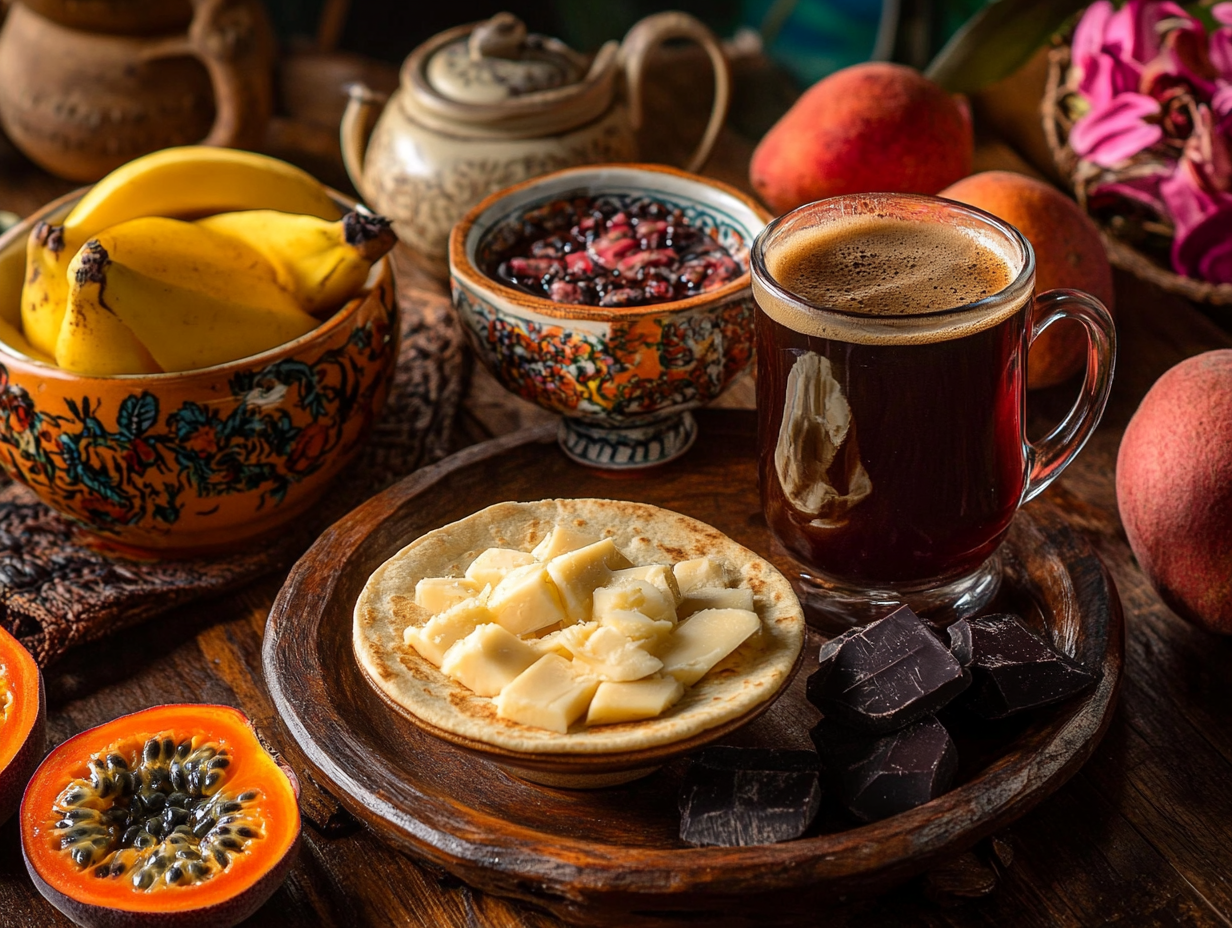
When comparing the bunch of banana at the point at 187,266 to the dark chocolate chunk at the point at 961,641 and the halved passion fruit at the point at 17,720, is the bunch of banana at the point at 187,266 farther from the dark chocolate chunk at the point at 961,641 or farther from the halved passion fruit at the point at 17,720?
the dark chocolate chunk at the point at 961,641

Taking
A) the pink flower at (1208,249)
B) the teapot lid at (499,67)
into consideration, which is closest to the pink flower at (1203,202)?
the pink flower at (1208,249)

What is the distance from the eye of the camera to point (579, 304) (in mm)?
1421

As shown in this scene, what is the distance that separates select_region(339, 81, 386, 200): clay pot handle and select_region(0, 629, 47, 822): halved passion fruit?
101 centimetres

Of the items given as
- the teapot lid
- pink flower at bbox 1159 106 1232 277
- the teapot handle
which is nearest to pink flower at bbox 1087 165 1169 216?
pink flower at bbox 1159 106 1232 277

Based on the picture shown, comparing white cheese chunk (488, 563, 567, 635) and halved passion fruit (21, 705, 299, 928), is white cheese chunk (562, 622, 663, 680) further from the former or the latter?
halved passion fruit (21, 705, 299, 928)

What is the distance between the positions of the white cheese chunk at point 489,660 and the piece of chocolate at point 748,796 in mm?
170

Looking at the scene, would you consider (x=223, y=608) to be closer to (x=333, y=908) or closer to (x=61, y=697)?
(x=61, y=697)

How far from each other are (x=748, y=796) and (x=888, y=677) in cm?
16

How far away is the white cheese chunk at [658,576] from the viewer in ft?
3.67

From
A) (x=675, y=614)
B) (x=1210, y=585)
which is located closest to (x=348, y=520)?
(x=675, y=614)

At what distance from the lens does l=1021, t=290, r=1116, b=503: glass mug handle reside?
1225 millimetres

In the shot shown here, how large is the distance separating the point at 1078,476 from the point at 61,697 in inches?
47.4

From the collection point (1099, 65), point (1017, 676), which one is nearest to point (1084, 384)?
point (1017, 676)

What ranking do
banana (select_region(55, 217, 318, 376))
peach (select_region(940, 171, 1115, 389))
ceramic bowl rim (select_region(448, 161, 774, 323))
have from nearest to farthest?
banana (select_region(55, 217, 318, 376)) < ceramic bowl rim (select_region(448, 161, 774, 323)) < peach (select_region(940, 171, 1115, 389))
